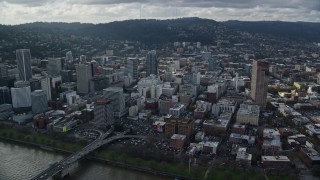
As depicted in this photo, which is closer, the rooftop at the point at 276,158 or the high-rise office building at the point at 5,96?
the rooftop at the point at 276,158

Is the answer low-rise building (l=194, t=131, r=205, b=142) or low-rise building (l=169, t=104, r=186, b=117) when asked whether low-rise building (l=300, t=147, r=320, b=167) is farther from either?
low-rise building (l=169, t=104, r=186, b=117)

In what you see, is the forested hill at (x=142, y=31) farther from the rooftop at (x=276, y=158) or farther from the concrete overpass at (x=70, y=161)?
the rooftop at (x=276, y=158)

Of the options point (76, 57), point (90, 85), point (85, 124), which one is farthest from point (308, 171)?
point (76, 57)

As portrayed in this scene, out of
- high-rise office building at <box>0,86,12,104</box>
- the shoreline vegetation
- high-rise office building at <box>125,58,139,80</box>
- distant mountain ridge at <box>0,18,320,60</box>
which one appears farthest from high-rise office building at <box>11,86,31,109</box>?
distant mountain ridge at <box>0,18,320,60</box>

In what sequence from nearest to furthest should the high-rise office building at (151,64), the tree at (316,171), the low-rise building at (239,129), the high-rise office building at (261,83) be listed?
the tree at (316,171)
the low-rise building at (239,129)
the high-rise office building at (261,83)
the high-rise office building at (151,64)

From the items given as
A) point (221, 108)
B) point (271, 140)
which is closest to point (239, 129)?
point (271, 140)

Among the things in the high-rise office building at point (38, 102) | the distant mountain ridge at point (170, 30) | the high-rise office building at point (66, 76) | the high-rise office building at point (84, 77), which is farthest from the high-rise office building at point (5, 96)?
the distant mountain ridge at point (170, 30)
